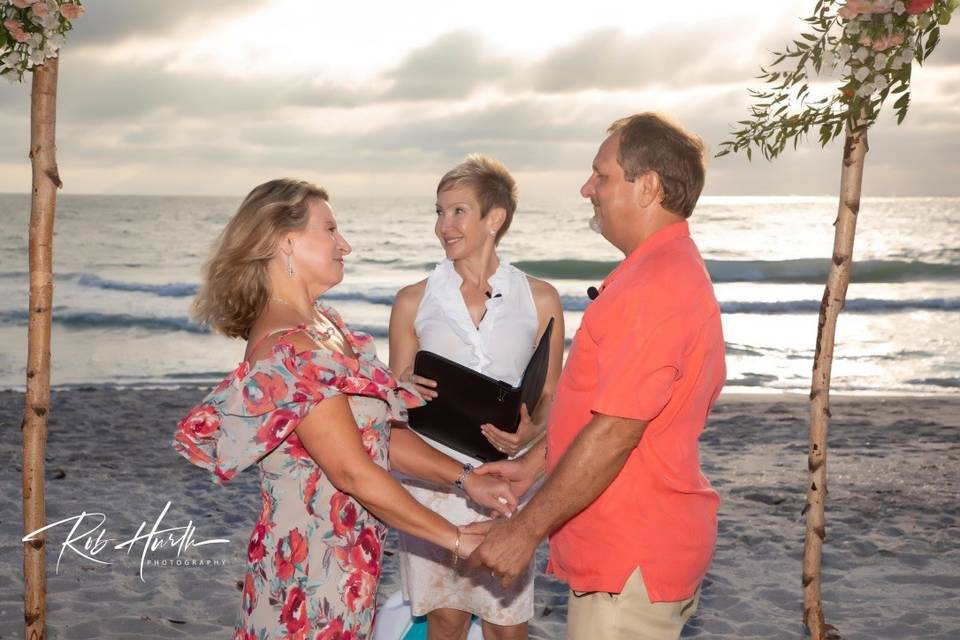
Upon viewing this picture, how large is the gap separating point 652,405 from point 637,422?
0.06 m

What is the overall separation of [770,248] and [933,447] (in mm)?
26420

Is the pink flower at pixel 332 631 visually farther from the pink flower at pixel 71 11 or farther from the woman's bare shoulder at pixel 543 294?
the pink flower at pixel 71 11

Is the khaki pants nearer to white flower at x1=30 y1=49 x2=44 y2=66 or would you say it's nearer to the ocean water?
white flower at x1=30 y1=49 x2=44 y2=66

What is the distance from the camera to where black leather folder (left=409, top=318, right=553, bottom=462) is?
375cm

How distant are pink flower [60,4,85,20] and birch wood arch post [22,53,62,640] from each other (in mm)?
208

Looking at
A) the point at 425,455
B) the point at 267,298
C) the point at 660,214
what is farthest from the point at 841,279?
the point at 267,298

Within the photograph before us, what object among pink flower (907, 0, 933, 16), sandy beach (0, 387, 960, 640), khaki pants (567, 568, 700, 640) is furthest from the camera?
sandy beach (0, 387, 960, 640)

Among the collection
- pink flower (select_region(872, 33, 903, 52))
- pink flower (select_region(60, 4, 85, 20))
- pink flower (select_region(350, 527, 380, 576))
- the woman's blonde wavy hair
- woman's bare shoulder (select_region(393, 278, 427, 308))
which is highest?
pink flower (select_region(872, 33, 903, 52))

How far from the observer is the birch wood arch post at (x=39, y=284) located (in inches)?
150

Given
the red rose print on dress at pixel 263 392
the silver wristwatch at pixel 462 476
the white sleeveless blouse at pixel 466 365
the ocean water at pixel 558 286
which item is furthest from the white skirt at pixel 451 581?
the ocean water at pixel 558 286

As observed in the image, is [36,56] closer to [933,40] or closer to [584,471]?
[584,471]

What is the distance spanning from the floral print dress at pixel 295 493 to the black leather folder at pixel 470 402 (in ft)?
2.57

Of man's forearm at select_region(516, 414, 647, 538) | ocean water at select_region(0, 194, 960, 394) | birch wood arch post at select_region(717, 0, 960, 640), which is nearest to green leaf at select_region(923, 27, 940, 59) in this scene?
birch wood arch post at select_region(717, 0, 960, 640)

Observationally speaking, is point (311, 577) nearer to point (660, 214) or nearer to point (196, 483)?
point (660, 214)
